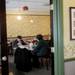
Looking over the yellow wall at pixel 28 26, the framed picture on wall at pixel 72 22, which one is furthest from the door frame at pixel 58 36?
the yellow wall at pixel 28 26

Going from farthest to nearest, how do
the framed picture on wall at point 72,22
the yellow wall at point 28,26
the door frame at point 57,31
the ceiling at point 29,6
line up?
the yellow wall at point 28,26 < the ceiling at point 29,6 < the framed picture on wall at point 72,22 < the door frame at point 57,31

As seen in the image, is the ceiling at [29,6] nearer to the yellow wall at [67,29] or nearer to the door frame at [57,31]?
the door frame at [57,31]

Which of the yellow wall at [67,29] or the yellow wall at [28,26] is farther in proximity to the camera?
the yellow wall at [28,26]

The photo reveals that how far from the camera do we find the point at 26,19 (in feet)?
12.3

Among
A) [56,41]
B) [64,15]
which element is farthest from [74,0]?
[56,41]

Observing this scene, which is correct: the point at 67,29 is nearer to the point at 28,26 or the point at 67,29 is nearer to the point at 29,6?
the point at 28,26

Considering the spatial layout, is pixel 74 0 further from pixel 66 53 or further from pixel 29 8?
pixel 29 8

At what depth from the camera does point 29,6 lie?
4094 mm

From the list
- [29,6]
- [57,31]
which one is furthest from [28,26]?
[57,31]

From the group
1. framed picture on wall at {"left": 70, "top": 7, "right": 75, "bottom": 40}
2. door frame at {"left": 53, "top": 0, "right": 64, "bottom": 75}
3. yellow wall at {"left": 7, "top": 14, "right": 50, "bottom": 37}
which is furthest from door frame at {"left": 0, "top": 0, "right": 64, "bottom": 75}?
yellow wall at {"left": 7, "top": 14, "right": 50, "bottom": 37}

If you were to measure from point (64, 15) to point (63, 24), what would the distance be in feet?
0.50

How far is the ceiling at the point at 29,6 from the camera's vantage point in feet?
10.4

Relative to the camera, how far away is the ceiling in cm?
317

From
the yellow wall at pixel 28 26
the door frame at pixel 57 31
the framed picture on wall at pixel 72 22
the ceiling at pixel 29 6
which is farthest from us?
the yellow wall at pixel 28 26
